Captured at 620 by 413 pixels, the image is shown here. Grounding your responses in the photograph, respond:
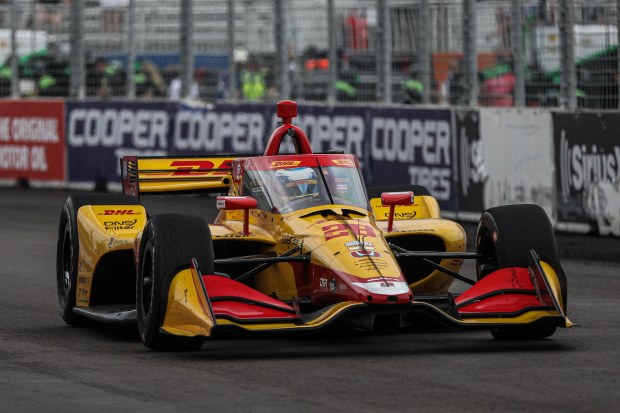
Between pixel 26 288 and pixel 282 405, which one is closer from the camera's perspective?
pixel 282 405

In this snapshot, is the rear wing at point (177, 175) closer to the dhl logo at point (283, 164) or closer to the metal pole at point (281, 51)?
the dhl logo at point (283, 164)

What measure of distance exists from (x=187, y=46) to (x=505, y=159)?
6791mm

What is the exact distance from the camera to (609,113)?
15523 millimetres

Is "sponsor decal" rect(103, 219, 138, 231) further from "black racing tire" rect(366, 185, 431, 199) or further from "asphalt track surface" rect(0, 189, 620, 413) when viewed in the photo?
"black racing tire" rect(366, 185, 431, 199)

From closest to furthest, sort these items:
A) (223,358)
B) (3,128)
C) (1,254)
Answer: (223,358)
(1,254)
(3,128)

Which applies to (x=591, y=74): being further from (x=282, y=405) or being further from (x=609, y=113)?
(x=282, y=405)

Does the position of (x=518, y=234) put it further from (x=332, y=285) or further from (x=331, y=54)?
(x=331, y=54)

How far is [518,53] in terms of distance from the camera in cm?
1719

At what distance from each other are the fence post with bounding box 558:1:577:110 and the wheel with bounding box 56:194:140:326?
693 centimetres

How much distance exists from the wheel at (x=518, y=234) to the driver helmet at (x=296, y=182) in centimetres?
103

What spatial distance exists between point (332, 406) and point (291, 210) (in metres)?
2.62

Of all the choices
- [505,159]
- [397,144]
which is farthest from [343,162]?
[397,144]

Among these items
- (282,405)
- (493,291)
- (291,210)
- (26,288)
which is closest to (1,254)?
(26,288)

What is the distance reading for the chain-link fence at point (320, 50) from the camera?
16547 mm
